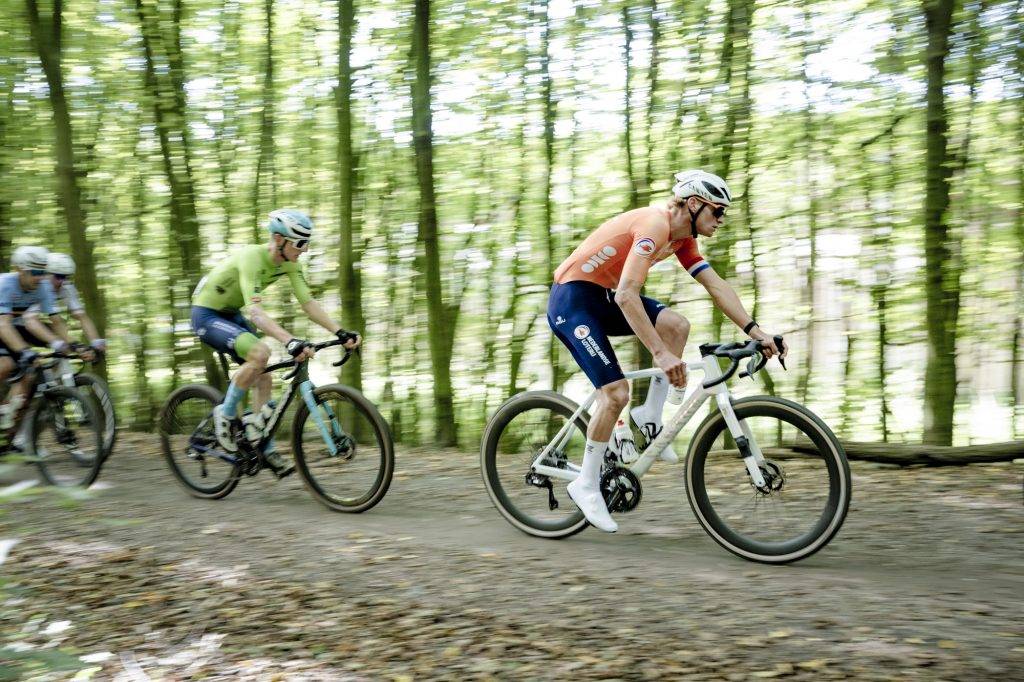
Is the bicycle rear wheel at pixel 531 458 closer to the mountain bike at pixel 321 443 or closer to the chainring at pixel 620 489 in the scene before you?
the chainring at pixel 620 489

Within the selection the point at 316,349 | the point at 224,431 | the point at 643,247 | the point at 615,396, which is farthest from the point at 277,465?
the point at 643,247

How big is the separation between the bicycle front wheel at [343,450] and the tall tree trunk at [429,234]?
3287mm

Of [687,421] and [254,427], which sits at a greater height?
[687,421]

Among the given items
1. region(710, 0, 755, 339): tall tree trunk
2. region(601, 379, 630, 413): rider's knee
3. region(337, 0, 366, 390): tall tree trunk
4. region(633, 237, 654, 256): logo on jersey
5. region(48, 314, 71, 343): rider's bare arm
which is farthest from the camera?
region(337, 0, 366, 390): tall tree trunk

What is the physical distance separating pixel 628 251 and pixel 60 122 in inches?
336

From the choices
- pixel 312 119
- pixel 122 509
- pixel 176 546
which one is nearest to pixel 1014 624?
pixel 176 546

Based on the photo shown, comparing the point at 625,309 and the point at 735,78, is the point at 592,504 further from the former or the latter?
the point at 735,78

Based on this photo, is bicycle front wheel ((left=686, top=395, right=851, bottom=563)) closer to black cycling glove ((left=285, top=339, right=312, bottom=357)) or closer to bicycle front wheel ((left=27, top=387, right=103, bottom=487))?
black cycling glove ((left=285, top=339, right=312, bottom=357))

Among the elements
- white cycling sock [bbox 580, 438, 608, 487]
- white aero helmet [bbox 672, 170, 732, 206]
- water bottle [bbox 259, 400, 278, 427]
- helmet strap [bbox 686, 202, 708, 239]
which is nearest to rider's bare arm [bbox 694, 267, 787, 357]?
helmet strap [bbox 686, 202, 708, 239]

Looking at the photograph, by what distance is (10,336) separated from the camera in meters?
7.55

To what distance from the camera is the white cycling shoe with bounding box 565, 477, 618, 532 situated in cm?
491

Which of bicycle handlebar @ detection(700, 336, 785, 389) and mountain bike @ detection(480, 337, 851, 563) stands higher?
bicycle handlebar @ detection(700, 336, 785, 389)

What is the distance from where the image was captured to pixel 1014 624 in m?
3.51

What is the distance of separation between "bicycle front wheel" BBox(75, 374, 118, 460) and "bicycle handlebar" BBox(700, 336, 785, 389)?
5194 mm
